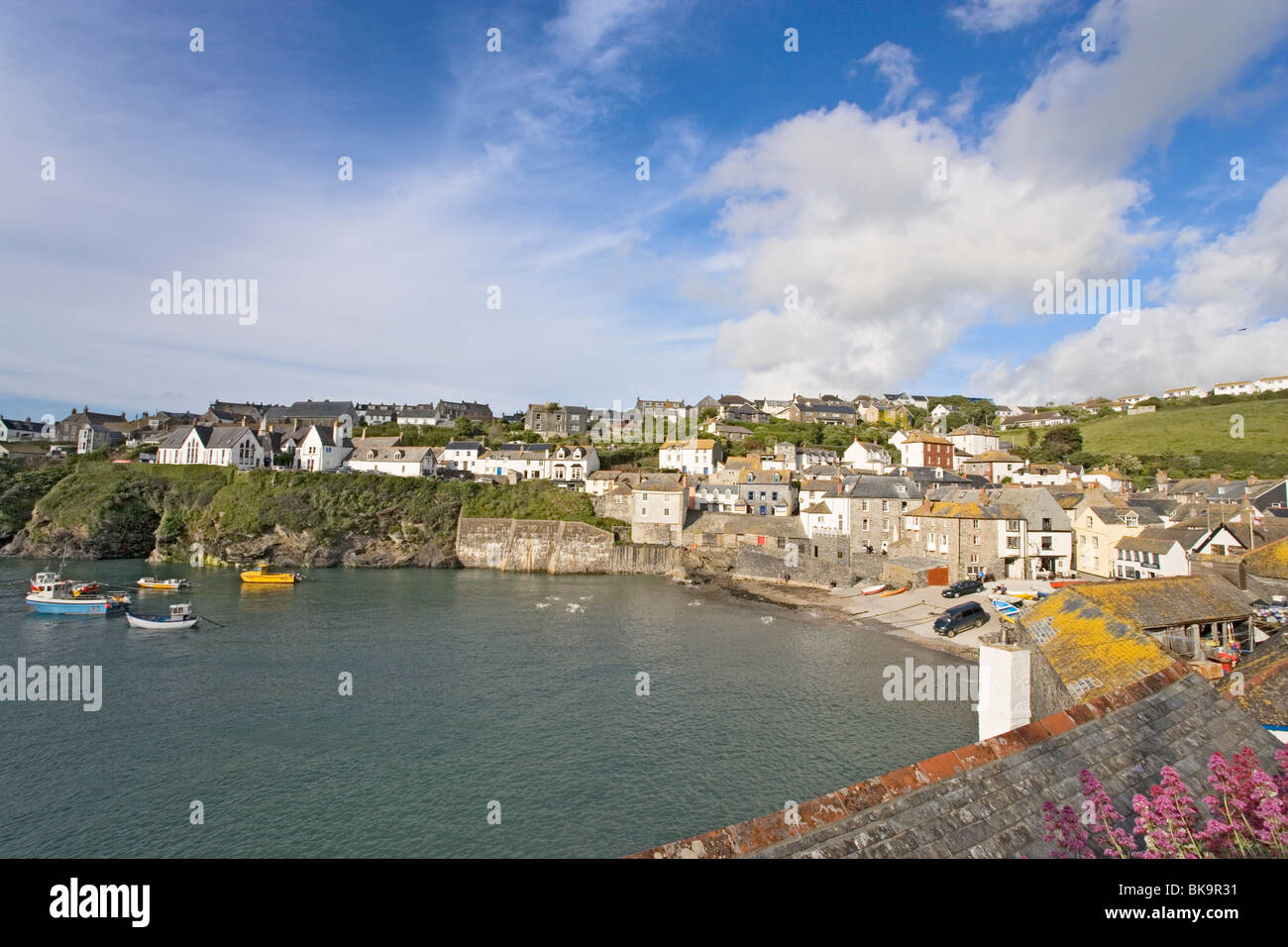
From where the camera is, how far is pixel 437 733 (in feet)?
69.2

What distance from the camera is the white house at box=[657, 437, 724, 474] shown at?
74.4 metres

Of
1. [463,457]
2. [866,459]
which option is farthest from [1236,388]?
[463,457]

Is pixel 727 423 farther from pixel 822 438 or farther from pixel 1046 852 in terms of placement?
pixel 1046 852

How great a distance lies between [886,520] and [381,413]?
85802 millimetres

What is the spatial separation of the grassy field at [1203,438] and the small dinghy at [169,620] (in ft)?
299

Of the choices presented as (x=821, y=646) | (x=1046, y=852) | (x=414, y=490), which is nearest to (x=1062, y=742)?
(x=1046, y=852)

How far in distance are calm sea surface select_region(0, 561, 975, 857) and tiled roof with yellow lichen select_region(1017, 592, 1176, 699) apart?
4.75m

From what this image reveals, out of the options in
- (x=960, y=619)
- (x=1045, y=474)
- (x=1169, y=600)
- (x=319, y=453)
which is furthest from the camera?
(x=319, y=453)

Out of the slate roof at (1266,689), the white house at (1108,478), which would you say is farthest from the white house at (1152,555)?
the white house at (1108,478)

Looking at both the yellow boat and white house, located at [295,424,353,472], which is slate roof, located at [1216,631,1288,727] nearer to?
the yellow boat

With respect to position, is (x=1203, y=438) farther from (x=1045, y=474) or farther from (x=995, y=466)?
(x=995, y=466)

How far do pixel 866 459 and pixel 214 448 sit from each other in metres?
74.3

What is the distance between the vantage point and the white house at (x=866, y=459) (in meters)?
73.1

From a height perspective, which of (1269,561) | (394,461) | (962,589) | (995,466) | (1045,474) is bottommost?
(962,589)
